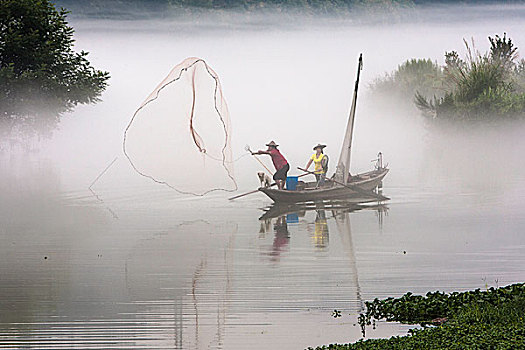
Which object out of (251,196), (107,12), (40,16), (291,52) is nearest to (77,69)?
(40,16)

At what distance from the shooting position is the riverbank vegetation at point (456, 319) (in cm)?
938

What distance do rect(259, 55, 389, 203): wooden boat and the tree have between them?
23.9m

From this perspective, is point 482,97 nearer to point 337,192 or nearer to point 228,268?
point 337,192

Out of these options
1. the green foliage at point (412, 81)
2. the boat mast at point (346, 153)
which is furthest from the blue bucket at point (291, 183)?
the green foliage at point (412, 81)

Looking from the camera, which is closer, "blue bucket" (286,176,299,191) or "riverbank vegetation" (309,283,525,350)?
"riverbank vegetation" (309,283,525,350)

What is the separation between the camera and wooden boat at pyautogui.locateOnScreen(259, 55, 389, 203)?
1059 inches

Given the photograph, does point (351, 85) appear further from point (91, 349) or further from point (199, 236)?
point (91, 349)

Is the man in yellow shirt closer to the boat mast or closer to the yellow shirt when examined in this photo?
the yellow shirt

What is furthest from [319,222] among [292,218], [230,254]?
[230,254]

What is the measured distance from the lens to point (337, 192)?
1123 inches

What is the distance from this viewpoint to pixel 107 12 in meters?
130

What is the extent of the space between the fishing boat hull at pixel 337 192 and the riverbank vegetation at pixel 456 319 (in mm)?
14009

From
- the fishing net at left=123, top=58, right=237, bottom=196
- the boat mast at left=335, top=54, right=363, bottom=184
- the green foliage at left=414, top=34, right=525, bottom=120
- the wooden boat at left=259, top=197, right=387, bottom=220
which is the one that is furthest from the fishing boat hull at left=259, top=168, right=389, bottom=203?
the green foliage at left=414, top=34, right=525, bottom=120

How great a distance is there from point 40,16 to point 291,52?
336ft
